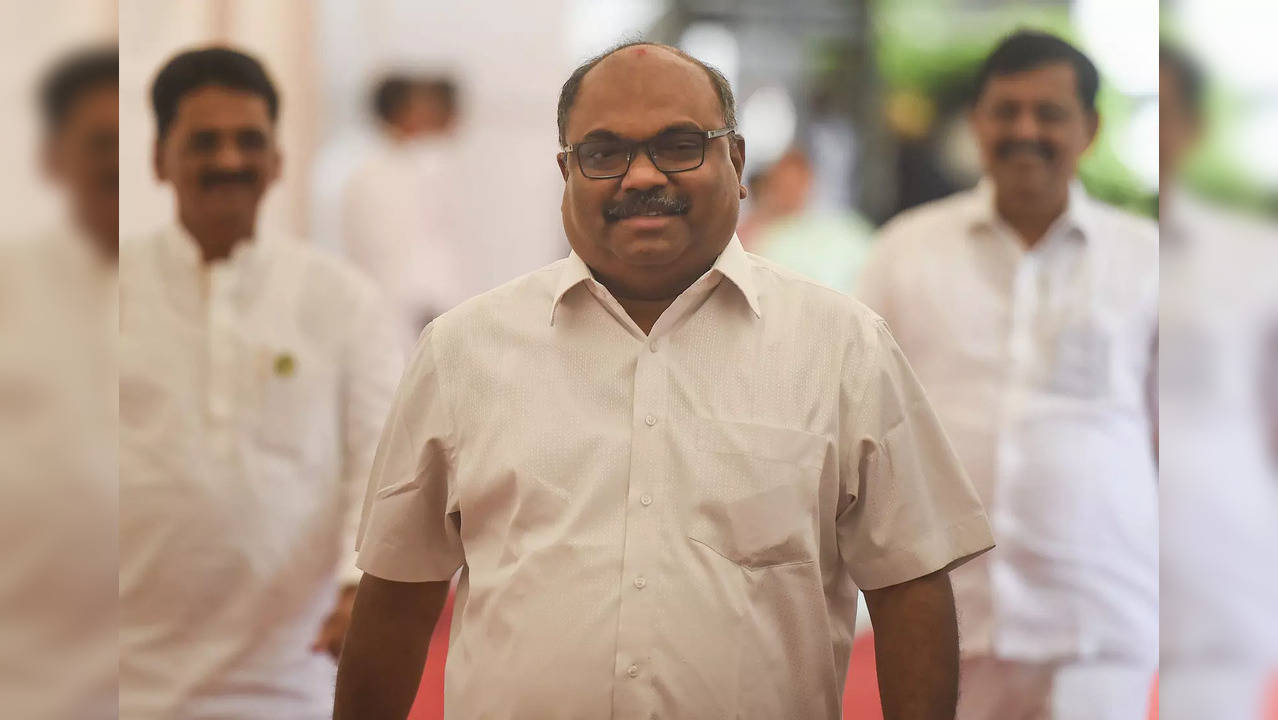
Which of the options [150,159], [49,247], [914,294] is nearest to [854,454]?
[49,247]

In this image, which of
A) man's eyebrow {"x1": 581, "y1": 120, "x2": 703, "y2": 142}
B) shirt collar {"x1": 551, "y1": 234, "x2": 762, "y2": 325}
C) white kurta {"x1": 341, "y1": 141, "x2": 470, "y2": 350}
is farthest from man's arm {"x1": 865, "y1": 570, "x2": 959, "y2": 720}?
white kurta {"x1": 341, "y1": 141, "x2": 470, "y2": 350}

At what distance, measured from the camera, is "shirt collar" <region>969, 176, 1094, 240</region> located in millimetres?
2805

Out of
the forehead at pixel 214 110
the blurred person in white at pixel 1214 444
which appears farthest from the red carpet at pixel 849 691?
the blurred person in white at pixel 1214 444

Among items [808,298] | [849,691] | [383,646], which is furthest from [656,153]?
[849,691]

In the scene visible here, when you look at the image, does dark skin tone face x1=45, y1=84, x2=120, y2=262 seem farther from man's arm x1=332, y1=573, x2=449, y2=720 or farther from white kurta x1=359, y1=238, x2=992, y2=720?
man's arm x1=332, y1=573, x2=449, y2=720

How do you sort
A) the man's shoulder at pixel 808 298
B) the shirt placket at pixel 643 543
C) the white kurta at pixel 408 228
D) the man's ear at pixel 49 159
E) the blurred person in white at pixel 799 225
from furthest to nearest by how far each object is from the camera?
the blurred person in white at pixel 799 225 → the white kurta at pixel 408 228 → the man's shoulder at pixel 808 298 → the shirt placket at pixel 643 543 → the man's ear at pixel 49 159

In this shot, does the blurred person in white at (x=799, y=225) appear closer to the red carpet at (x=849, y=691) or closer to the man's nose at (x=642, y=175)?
the red carpet at (x=849, y=691)

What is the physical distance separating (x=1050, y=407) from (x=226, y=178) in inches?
70.6

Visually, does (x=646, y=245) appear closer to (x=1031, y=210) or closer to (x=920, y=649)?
(x=920, y=649)

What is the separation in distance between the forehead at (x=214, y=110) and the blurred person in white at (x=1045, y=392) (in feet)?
4.42

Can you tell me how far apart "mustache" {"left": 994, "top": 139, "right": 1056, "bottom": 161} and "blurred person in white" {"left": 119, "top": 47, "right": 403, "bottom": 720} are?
137cm

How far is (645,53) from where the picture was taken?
5.27ft

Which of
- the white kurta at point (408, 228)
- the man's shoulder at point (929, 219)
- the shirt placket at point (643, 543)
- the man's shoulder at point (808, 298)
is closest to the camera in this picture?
the shirt placket at point (643, 543)

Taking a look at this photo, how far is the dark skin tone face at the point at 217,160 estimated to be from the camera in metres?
2.61
